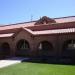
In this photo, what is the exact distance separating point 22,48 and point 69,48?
775 centimetres

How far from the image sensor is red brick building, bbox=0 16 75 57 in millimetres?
23312

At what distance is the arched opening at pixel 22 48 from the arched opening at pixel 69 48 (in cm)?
609

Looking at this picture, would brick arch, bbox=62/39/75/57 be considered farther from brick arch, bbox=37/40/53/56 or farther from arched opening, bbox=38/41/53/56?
arched opening, bbox=38/41/53/56

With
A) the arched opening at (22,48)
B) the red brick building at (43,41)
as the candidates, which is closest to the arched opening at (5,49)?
the red brick building at (43,41)

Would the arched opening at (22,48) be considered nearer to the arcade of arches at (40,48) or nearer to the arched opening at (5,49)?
the arcade of arches at (40,48)

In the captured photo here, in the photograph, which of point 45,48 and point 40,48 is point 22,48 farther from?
point 45,48

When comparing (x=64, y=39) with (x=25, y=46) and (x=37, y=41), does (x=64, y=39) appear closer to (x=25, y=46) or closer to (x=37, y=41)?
(x=37, y=41)

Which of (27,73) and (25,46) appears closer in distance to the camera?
(27,73)

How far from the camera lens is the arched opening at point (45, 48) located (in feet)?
83.3

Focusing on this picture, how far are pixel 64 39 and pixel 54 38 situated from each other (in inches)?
58.1

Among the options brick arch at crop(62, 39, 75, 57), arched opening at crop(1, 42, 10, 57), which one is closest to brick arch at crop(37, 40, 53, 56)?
brick arch at crop(62, 39, 75, 57)

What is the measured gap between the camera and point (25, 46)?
92.3 feet

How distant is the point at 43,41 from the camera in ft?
85.8

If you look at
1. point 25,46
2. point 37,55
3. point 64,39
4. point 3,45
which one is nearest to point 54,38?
point 64,39
